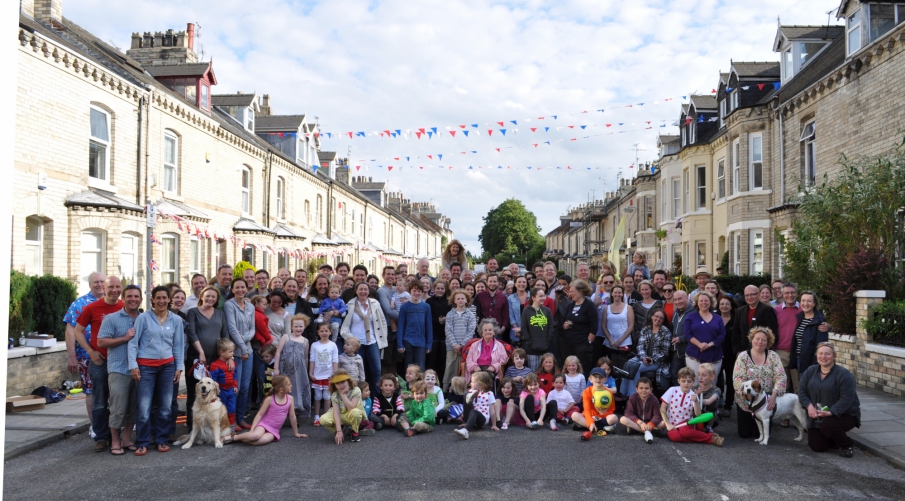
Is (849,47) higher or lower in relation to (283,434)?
higher

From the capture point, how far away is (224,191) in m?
22.8

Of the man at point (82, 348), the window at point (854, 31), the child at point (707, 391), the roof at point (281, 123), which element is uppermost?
the roof at point (281, 123)

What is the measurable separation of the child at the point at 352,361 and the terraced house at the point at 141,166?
5031 millimetres

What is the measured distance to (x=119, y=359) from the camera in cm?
723

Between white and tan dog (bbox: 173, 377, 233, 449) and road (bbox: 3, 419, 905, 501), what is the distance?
0.18 meters

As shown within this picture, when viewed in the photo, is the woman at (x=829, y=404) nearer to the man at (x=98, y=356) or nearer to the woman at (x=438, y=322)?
the woman at (x=438, y=322)

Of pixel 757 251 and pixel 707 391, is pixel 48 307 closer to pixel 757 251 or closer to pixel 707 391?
pixel 707 391

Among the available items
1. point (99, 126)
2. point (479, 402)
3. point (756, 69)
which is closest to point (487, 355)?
point (479, 402)

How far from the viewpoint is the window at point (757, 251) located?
22.1 meters

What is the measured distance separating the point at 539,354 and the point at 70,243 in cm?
1054

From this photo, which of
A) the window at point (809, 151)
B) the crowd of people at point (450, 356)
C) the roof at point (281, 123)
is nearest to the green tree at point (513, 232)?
the roof at point (281, 123)

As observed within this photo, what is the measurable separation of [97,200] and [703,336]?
500 inches

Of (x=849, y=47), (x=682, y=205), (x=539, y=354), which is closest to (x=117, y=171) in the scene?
(x=539, y=354)

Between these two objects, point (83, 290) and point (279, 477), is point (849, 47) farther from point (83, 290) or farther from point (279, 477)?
point (83, 290)
